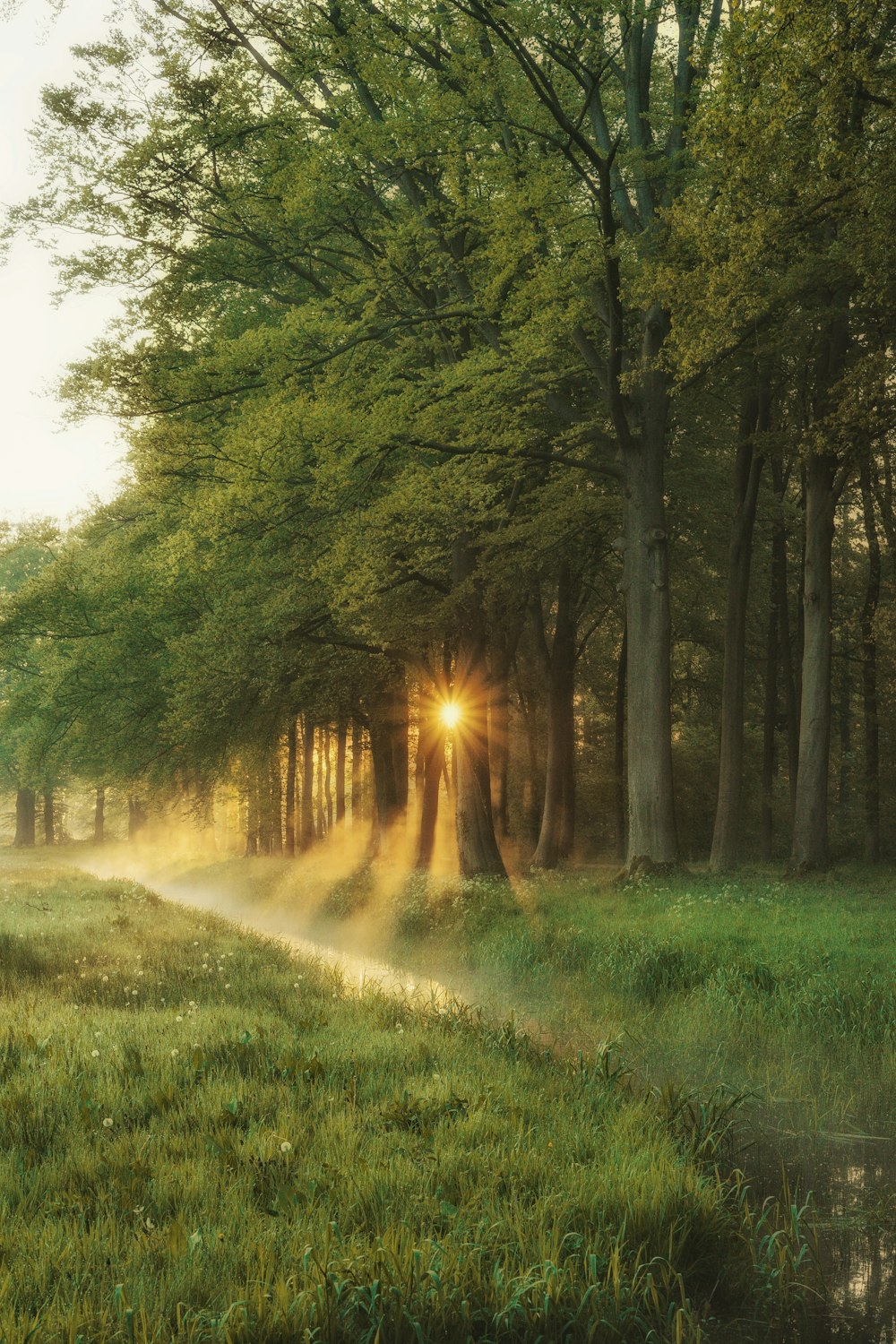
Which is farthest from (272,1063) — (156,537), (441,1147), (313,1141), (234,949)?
(156,537)

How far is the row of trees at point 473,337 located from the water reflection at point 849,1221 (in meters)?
9.27

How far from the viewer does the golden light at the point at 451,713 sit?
18.9 m

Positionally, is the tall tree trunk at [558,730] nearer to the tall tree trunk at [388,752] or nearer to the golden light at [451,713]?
the tall tree trunk at [388,752]

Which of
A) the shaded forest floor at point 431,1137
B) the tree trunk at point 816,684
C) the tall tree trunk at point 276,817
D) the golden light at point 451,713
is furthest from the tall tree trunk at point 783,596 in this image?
the tall tree trunk at point 276,817

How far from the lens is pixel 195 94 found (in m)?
15.2

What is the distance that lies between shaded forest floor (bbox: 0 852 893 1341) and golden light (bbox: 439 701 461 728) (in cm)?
842

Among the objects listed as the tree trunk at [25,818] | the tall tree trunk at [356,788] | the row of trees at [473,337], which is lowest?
the tree trunk at [25,818]

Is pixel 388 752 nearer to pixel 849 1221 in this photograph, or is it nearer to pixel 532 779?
pixel 532 779

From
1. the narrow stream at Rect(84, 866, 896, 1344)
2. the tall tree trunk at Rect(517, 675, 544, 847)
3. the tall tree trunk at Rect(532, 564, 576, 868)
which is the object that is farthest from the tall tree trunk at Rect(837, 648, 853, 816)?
the narrow stream at Rect(84, 866, 896, 1344)

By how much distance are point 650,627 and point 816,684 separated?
3639 mm

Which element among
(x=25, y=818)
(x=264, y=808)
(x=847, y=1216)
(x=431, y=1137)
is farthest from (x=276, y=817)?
(x=847, y=1216)

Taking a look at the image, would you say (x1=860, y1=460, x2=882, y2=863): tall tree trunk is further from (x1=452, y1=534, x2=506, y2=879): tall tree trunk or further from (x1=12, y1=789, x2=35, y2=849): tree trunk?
(x1=12, y1=789, x2=35, y2=849): tree trunk

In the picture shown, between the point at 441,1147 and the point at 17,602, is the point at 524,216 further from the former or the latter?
the point at 17,602

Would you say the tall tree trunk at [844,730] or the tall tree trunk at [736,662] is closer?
the tall tree trunk at [736,662]
